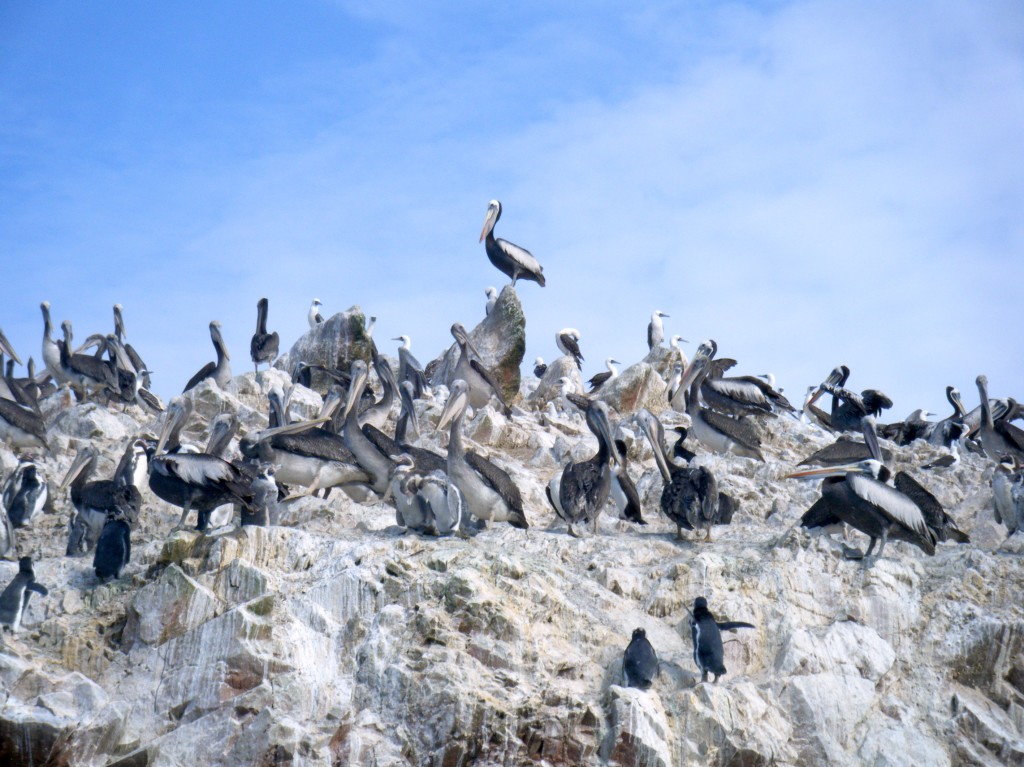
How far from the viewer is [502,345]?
737 inches

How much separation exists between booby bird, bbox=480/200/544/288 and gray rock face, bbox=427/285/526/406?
75 centimetres

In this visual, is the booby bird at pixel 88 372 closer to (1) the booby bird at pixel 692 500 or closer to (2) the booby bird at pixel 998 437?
(1) the booby bird at pixel 692 500

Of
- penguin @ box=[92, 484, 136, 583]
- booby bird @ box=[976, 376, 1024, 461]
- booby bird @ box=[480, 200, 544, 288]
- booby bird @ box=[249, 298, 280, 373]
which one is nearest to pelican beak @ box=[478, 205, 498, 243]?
booby bird @ box=[480, 200, 544, 288]

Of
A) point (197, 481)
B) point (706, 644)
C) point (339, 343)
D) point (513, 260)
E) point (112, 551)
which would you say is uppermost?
point (513, 260)

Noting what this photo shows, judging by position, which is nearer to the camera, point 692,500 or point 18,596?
point 18,596

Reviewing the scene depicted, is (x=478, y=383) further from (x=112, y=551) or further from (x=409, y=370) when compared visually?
(x=112, y=551)

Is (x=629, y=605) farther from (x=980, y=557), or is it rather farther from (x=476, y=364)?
(x=476, y=364)

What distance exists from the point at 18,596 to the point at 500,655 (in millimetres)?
3223

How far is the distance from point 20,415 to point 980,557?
30.8 ft

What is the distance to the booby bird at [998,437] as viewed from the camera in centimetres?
1598

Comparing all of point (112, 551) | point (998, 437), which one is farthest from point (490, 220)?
point (112, 551)

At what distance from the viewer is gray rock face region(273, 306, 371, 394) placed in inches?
759

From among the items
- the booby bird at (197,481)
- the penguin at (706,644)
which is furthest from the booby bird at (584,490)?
the booby bird at (197,481)

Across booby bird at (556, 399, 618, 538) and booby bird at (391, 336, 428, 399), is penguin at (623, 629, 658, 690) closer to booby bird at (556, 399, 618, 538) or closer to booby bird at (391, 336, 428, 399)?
booby bird at (556, 399, 618, 538)
